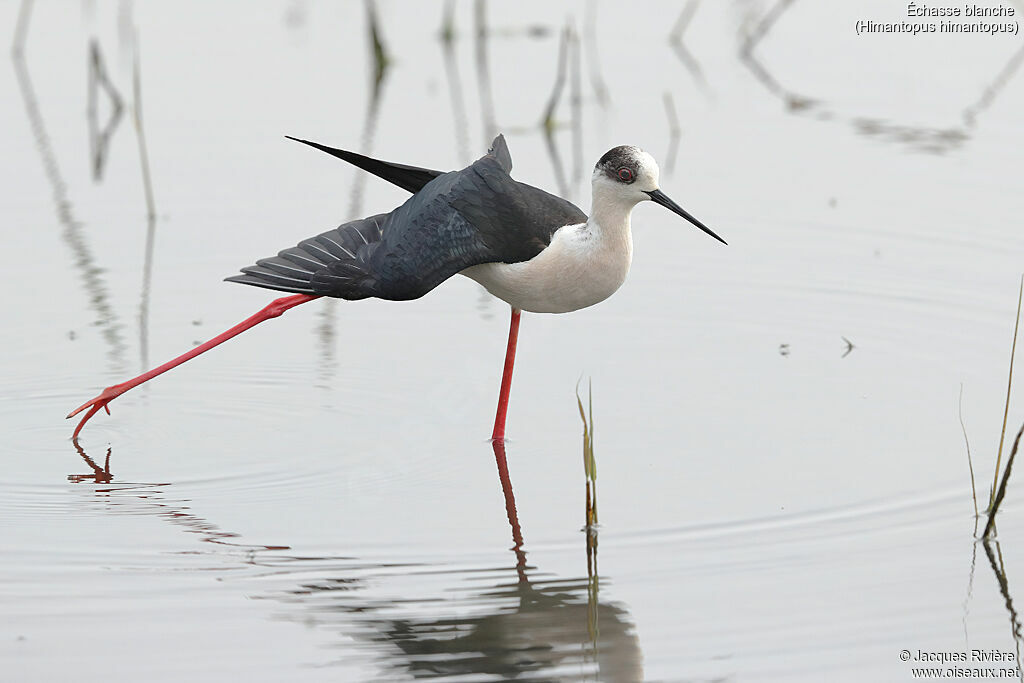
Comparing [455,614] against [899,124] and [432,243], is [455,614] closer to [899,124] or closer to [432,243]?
[432,243]

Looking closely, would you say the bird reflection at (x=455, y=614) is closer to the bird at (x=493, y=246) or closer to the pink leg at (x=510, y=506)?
the pink leg at (x=510, y=506)

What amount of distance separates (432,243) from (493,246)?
236 millimetres

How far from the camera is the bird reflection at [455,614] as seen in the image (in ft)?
16.2

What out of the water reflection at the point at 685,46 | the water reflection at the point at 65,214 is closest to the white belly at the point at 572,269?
the water reflection at the point at 65,214

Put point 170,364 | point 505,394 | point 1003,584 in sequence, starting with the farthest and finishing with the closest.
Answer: point 170,364 < point 505,394 < point 1003,584

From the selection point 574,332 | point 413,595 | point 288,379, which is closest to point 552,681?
point 413,595

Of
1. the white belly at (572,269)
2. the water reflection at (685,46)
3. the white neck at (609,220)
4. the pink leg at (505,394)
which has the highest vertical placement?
the water reflection at (685,46)

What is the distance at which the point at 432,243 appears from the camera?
6387 mm

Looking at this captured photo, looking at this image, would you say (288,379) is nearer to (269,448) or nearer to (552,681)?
(269,448)

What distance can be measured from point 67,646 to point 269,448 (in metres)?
1.81

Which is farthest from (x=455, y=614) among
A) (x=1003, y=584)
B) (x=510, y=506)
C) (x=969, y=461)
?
(x=969, y=461)

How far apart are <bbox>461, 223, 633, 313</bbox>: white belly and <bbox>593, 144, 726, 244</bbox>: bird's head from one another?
14 cm

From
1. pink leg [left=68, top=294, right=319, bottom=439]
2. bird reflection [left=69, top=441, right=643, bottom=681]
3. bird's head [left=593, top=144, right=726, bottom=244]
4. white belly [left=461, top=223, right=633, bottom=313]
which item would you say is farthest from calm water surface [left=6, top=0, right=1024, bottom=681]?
bird's head [left=593, top=144, right=726, bottom=244]

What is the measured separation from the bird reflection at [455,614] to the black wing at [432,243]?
1.08 m
